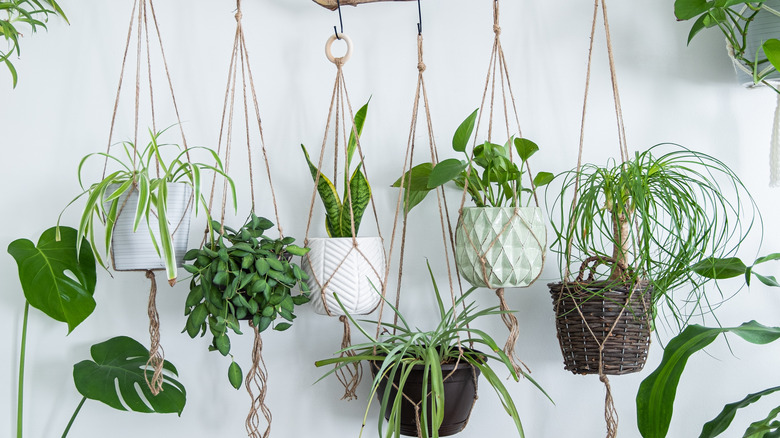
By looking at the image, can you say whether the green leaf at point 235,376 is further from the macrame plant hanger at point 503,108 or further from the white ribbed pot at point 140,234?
the macrame plant hanger at point 503,108

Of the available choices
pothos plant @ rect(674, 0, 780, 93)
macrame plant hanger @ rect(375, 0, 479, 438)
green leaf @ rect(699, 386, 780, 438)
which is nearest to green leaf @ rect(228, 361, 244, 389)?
macrame plant hanger @ rect(375, 0, 479, 438)

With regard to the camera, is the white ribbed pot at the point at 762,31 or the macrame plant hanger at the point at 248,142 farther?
the macrame plant hanger at the point at 248,142

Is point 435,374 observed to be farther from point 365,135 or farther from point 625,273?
point 365,135

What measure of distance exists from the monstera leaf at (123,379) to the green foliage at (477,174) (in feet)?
2.11

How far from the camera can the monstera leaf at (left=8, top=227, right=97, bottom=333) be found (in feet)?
4.05

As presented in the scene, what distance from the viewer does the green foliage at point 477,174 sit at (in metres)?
1.16

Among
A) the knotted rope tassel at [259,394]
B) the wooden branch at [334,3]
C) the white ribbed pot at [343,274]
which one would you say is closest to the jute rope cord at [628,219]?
the white ribbed pot at [343,274]

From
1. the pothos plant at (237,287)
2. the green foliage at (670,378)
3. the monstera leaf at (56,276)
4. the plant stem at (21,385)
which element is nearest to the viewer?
the green foliage at (670,378)

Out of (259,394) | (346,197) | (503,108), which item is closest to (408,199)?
(346,197)

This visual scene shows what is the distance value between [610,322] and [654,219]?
0.21m

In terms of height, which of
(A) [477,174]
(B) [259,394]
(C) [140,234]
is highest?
(A) [477,174]

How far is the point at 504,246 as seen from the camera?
1.15 m

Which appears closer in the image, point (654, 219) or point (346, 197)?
point (654, 219)

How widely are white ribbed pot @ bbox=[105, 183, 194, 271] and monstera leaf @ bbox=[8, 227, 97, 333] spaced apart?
13cm
